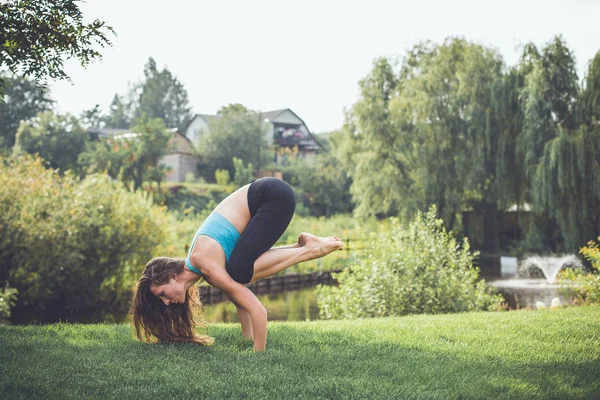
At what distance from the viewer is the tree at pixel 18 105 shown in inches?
1817

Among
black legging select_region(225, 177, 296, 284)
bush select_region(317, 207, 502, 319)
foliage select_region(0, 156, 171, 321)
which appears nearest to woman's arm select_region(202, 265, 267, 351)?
black legging select_region(225, 177, 296, 284)

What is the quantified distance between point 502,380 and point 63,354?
Result: 3.18 m

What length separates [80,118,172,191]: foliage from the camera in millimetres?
34644

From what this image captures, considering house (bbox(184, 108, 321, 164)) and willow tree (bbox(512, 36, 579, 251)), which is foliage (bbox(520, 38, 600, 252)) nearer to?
willow tree (bbox(512, 36, 579, 251))

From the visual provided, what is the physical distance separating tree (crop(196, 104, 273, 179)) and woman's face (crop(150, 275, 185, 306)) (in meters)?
37.7

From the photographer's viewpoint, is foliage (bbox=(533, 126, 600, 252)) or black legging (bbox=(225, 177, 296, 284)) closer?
black legging (bbox=(225, 177, 296, 284))

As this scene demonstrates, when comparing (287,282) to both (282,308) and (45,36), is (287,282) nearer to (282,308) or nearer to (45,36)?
(282,308)

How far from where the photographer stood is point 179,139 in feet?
158

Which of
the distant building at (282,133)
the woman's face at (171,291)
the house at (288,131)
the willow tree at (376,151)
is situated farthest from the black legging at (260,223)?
the house at (288,131)

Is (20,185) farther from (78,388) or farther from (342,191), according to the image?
(342,191)

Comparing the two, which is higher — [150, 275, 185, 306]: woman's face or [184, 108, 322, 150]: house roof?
[184, 108, 322, 150]: house roof

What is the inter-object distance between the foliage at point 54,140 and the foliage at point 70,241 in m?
24.1

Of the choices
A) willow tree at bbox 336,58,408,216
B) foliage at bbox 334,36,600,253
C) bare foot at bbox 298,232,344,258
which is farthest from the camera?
willow tree at bbox 336,58,408,216

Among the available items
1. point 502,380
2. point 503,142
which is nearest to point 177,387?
point 502,380
